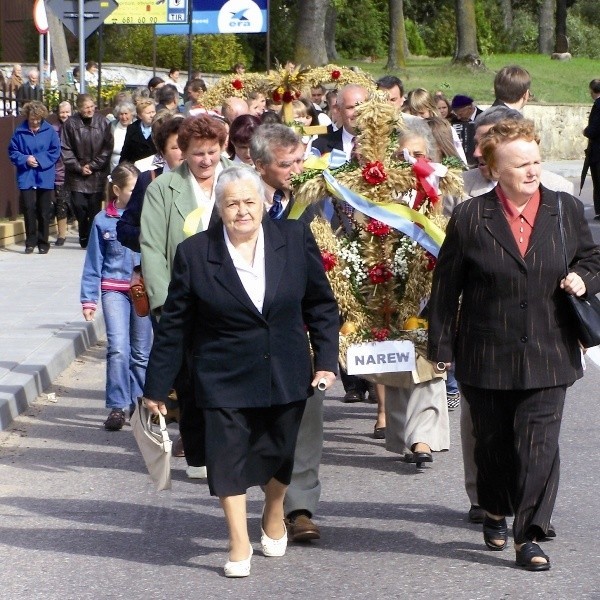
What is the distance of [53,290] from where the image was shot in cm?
1455

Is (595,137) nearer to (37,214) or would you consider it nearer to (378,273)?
(37,214)

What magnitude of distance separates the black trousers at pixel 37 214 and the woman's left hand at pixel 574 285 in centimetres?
1268

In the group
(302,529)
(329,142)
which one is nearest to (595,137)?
(329,142)

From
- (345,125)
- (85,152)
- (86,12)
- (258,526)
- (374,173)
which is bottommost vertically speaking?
(258,526)

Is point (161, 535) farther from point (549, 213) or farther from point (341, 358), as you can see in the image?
point (549, 213)

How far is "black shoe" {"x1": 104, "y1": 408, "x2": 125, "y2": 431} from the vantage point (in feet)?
30.2

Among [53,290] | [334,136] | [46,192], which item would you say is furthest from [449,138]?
[46,192]

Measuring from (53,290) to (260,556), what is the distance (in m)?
8.73

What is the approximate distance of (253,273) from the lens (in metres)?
5.91

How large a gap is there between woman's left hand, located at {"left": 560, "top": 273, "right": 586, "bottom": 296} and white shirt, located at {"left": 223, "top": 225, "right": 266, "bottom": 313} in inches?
46.7

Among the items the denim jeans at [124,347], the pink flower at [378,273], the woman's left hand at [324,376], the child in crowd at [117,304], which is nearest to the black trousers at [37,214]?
the child in crowd at [117,304]

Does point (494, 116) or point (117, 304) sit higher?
point (494, 116)

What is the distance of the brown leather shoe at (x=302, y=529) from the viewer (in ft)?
20.9

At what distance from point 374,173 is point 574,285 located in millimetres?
1862
